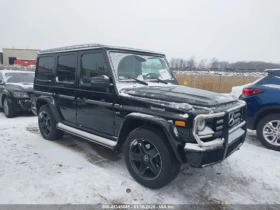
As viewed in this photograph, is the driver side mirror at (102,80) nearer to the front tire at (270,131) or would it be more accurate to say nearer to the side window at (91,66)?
the side window at (91,66)

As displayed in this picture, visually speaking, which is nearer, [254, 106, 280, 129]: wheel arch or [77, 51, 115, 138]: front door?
[77, 51, 115, 138]: front door

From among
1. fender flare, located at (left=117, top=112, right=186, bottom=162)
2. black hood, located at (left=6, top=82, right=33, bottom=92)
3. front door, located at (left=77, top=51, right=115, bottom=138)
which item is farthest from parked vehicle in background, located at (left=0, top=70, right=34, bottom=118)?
fender flare, located at (left=117, top=112, right=186, bottom=162)

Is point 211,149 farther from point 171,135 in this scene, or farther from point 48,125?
point 48,125

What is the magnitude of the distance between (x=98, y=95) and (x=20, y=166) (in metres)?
1.86

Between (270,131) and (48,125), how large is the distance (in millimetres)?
5135

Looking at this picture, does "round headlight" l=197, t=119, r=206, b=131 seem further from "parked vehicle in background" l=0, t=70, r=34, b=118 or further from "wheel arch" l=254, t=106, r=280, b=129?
"parked vehicle in background" l=0, t=70, r=34, b=118

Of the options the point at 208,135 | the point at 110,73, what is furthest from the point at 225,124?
the point at 110,73

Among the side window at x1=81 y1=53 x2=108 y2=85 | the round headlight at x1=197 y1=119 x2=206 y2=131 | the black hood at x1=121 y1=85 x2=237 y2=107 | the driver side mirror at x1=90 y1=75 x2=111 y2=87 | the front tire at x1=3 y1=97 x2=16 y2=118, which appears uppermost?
the side window at x1=81 y1=53 x2=108 y2=85

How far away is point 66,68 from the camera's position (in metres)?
4.44

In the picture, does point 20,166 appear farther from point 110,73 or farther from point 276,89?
point 276,89

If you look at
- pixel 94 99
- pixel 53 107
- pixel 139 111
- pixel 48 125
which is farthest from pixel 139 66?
pixel 48 125

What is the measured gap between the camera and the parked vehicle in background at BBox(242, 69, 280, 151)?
15.5 feet

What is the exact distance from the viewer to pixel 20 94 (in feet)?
24.1

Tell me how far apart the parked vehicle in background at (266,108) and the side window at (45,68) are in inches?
181
